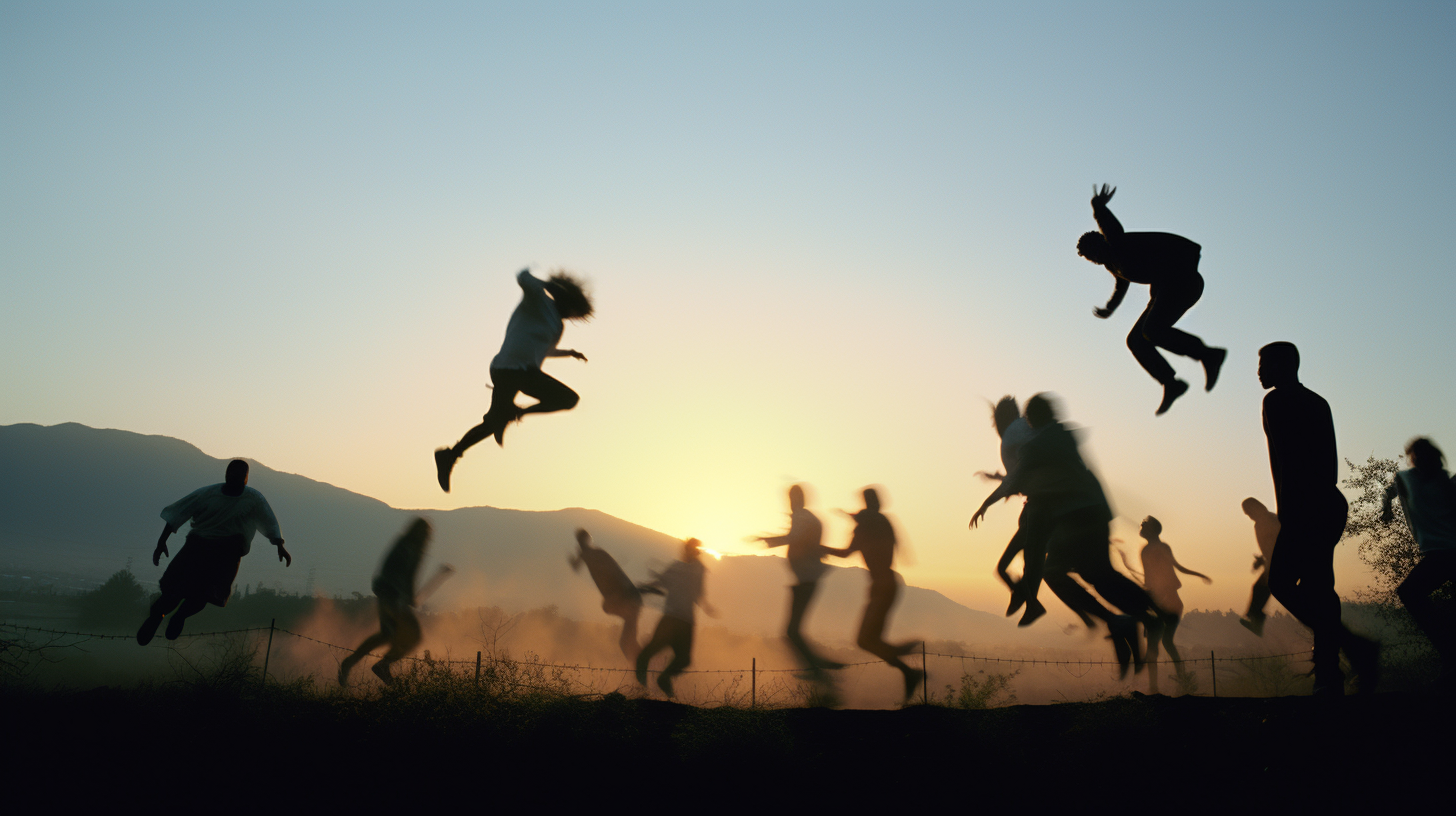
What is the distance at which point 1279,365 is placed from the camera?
4949mm

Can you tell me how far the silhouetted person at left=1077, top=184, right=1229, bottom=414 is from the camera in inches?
256

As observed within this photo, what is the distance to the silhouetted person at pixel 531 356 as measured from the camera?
716cm

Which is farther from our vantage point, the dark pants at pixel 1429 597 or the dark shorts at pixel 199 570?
the dark shorts at pixel 199 570

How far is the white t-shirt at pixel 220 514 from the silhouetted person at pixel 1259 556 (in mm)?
11671

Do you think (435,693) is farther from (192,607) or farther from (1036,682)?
(1036,682)

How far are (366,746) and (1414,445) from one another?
7.68 metres

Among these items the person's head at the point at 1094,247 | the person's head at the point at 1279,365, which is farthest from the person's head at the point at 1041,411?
the person's head at the point at 1279,365

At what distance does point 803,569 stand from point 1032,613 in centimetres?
280

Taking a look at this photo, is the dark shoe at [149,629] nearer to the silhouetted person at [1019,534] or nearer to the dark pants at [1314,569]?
the silhouetted person at [1019,534]

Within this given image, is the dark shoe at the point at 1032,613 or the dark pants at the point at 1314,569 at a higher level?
the dark pants at the point at 1314,569

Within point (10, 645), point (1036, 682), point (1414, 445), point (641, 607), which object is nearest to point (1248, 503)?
point (1414, 445)

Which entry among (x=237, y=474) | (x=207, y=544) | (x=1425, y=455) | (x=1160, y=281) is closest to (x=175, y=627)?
(x=207, y=544)

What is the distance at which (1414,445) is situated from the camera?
5691mm

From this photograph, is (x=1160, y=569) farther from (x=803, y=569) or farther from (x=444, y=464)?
(x=444, y=464)
